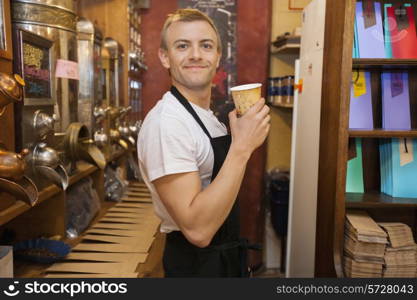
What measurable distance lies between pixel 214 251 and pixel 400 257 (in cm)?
124

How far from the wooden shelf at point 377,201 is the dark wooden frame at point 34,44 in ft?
4.82

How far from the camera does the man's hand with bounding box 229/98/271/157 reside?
1024 mm

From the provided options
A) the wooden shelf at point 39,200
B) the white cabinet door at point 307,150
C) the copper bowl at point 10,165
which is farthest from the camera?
the white cabinet door at point 307,150

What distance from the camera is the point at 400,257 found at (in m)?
1.97

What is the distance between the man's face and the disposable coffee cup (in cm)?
11

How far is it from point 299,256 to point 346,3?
1577mm

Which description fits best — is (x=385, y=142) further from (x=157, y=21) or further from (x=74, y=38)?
(x=157, y=21)

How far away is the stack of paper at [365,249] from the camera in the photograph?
1939 mm

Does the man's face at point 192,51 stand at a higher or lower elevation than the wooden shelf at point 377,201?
higher

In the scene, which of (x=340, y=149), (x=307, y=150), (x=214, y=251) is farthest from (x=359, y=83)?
(x=214, y=251)

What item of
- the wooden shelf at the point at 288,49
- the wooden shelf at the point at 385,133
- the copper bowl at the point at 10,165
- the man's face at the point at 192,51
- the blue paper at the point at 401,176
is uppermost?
the wooden shelf at the point at 288,49

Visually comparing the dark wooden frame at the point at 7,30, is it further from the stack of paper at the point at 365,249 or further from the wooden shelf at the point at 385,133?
the stack of paper at the point at 365,249

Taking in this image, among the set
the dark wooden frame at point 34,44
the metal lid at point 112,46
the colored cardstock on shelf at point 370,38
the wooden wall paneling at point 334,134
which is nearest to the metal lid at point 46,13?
the dark wooden frame at point 34,44

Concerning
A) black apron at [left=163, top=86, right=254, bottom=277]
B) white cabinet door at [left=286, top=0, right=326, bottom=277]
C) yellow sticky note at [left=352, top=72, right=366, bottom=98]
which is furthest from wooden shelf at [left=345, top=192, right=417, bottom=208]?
black apron at [left=163, top=86, right=254, bottom=277]
